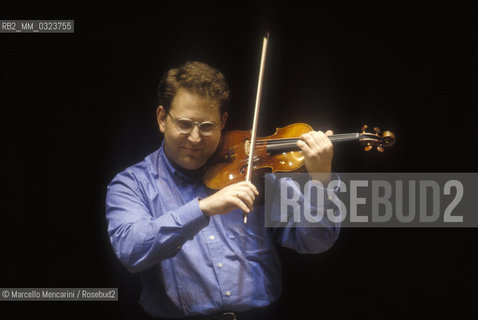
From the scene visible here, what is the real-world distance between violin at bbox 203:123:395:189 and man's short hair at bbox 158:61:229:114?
0.18 meters

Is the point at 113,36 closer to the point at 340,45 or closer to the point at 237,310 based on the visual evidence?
the point at 340,45

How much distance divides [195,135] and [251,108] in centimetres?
54

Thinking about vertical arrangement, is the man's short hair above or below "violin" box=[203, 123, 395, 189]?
above

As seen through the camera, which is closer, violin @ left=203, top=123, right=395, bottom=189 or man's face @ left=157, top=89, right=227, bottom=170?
violin @ left=203, top=123, right=395, bottom=189

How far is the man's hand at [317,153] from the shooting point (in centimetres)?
194

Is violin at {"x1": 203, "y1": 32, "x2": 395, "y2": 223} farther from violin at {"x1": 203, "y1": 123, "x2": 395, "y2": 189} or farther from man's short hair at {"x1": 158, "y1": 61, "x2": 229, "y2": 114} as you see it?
man's short hair at {"x1": 158, "y1": 61, "x2": 229, "y2": 114}

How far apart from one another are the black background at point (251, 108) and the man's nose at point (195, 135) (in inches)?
14.0

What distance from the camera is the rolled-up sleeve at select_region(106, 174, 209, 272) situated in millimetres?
1832

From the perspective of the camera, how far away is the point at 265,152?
2039 millimetres

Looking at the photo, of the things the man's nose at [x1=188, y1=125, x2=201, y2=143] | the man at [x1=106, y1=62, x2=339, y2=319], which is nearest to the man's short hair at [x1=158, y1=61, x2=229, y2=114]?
the man at [x1=106, y1=62, x2=339, y2=319]

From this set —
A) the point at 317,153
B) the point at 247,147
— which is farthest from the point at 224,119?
the point at 317,153

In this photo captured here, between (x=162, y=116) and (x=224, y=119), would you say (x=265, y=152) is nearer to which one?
(x=224, y=119)

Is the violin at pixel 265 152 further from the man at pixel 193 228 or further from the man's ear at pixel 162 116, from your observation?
the man's ear at pixel 162 116

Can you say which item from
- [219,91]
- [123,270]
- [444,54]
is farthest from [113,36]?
[444,54]
